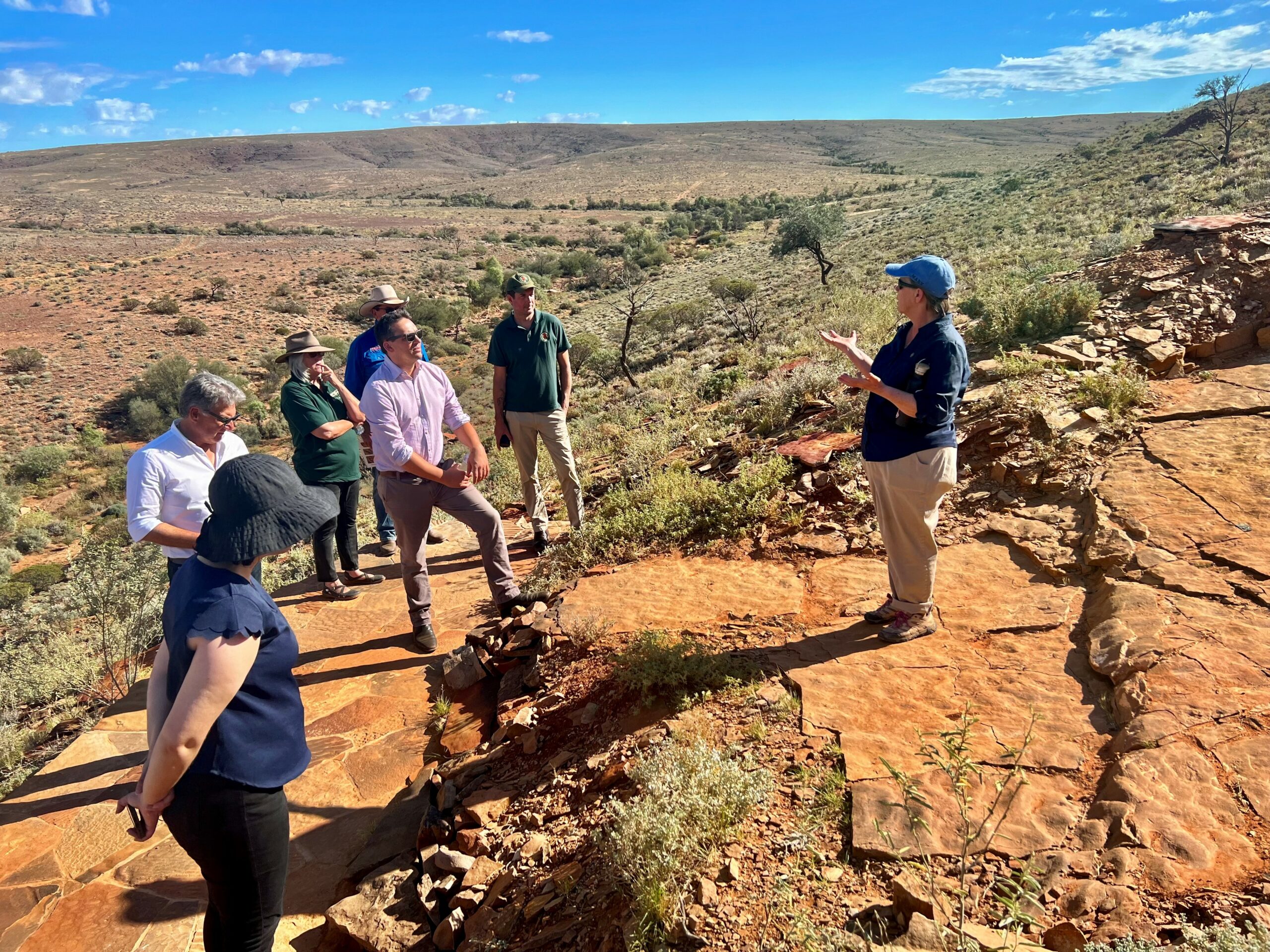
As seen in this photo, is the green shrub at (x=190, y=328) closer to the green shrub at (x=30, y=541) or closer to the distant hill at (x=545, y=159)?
the green shrub at (x=30, y=541)

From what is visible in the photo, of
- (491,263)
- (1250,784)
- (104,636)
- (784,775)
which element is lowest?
(104,636)

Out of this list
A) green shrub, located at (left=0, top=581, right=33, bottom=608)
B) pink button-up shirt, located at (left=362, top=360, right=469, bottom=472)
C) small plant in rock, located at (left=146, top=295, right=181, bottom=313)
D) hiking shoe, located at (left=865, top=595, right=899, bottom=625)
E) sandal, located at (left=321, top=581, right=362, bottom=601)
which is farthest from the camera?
small plant in rock, located at (left=146, top=295, right=181, bottom=313)

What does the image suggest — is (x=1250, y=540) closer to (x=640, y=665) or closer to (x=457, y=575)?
(x=640, y=665)

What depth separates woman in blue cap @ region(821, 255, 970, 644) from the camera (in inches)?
120

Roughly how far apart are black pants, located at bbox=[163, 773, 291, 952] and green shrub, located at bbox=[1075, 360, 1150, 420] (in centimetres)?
533

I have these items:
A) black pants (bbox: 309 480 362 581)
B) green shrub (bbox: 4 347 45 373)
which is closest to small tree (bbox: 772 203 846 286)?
black pants (bbox: 309 480 362 581)

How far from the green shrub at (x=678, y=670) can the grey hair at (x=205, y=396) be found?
2.08 m

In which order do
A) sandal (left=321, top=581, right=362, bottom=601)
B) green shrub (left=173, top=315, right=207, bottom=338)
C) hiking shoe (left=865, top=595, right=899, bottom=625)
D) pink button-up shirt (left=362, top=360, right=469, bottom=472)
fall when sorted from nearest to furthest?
hiking shoe (left=865, top=595, right=899, bottom=625) < pink button-up shirt (left=362, top=360, right=469, bottom=472) < sandal (left=321, top=581, right=362, bottom=601) < green shrub (left=173, top=315, right=207, bottom=338)

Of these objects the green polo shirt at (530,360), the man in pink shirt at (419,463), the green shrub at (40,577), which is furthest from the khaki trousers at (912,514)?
the green shrub at (40,577)

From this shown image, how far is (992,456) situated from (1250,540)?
1533 mm

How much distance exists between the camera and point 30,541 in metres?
14.0

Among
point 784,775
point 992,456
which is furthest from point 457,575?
point 992,456

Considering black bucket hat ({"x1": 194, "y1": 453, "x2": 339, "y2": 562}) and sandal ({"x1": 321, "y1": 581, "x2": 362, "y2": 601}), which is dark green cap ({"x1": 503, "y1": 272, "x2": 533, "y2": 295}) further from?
black bucket hat ({"x1": 194, "y1": 453, "x2": 339, "y2": 562})

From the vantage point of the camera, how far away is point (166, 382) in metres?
21.5
